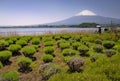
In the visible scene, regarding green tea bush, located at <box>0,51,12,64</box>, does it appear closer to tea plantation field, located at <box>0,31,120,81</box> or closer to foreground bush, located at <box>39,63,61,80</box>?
tea plantation field, located at <box>0,31,120,81</box>

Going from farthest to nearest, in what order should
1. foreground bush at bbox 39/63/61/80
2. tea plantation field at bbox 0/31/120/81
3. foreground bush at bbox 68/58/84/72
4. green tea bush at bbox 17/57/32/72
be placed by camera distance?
green tea bush at bbox 17/57/32/72 → foreground bush at bbox 68/58/84/72 → foreground bush at bbox 39/63/61/80 → tea plantation field at bbox 0/31/120/81

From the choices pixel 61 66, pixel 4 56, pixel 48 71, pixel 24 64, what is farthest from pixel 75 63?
pixel 4 56

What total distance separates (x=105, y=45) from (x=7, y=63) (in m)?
8.65

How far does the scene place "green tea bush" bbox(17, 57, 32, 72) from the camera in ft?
44.9

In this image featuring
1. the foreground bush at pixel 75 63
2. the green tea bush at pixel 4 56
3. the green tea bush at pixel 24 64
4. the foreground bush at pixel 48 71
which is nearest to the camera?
the foreground bush at pixel 48 71

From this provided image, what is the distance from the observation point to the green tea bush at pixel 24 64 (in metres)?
13.7

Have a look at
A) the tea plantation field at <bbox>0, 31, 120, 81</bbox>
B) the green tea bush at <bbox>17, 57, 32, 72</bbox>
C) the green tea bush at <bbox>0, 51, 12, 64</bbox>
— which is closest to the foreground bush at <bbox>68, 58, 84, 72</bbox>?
the tea plantation field at <bbox>0, 31, 120, 81</bbox>

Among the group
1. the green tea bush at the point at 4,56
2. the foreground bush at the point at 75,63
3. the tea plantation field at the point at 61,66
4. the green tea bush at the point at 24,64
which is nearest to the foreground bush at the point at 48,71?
the tea plantation field at the point at 61,66

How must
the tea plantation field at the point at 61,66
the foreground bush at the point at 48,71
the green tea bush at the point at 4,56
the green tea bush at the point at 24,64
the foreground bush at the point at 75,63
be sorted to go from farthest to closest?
1. the green tea bush at the point at 4,56
2. the green tea bush at the point at 24,64
3. the foreground bush at the point at 75,63
4. the foreground bush at the point at 48,71
5. the tea plantation field at the point at 61,66

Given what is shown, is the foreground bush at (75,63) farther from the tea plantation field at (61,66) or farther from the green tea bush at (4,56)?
the green tea bush at (4,56)

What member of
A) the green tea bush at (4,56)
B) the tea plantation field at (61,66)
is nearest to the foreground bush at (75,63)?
the tea plantation field at (61,66)

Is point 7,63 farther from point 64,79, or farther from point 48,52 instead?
point 64,79

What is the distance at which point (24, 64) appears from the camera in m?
13.8

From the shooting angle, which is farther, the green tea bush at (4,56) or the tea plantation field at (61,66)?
the green tea bush at (4,56)
